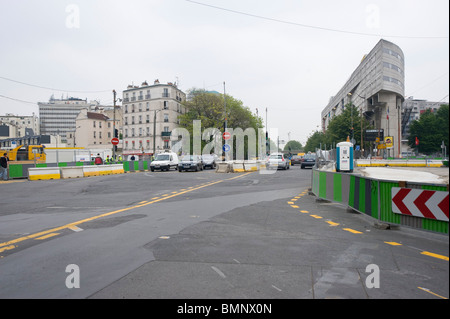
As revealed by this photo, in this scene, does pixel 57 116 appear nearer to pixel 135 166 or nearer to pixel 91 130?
pixel 91 130

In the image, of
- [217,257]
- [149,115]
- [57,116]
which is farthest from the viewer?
[57,116]

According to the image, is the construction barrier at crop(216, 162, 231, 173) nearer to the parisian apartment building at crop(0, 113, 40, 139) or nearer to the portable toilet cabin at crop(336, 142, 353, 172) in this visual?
the portable toilet cabin at crop(336, 142, 353, 172)

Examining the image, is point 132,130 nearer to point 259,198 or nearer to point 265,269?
point 259,198

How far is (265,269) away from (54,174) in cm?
2226

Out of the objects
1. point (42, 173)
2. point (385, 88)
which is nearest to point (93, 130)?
point (385, 88)

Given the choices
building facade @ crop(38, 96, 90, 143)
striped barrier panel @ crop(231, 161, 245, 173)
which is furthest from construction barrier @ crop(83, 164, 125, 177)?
building facade @ crop(38, 96, 90, 143)

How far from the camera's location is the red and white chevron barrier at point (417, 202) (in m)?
5.17

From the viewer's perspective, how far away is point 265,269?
4.09 meters

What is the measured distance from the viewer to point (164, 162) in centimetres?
3111

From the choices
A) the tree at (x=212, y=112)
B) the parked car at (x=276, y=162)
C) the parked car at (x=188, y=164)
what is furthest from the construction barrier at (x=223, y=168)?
the tree at (x=212, y=112)

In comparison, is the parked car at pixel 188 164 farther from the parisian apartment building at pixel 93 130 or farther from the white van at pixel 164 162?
the parisian apartment building at pixel 93 130

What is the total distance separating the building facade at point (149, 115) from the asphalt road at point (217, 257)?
214 ft

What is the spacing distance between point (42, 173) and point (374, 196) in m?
21.6
